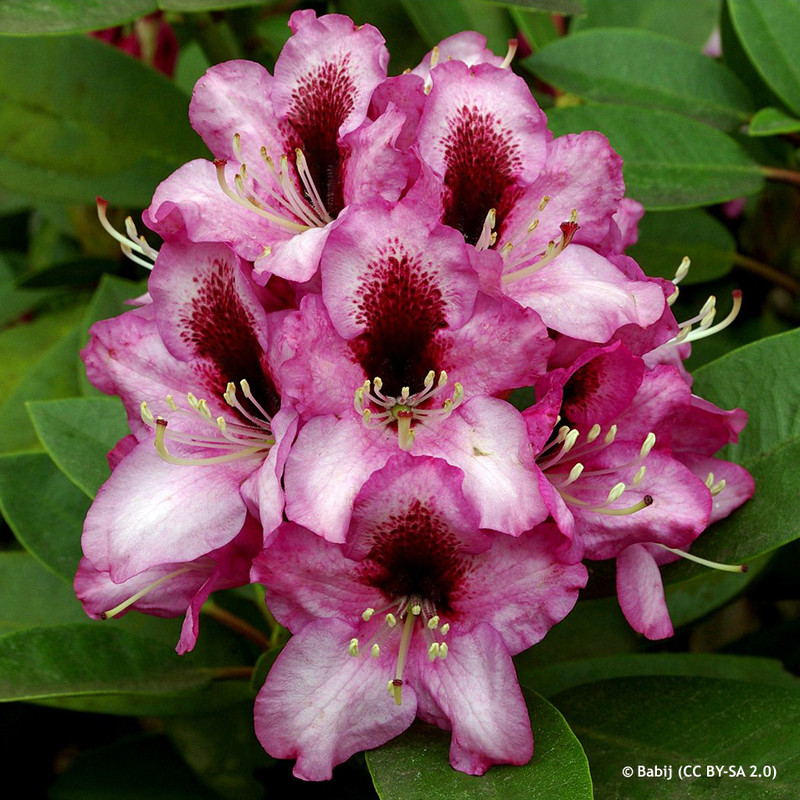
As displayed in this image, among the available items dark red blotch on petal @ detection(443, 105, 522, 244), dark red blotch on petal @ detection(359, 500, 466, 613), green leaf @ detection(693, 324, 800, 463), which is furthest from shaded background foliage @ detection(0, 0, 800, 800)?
dark red blotch on petal @ detection(443, 105, 522, 244)

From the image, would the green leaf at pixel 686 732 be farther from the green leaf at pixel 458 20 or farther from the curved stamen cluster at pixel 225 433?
the green leaf at pixel 458 20

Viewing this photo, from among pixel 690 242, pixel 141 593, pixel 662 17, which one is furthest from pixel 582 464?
pixel 662 17

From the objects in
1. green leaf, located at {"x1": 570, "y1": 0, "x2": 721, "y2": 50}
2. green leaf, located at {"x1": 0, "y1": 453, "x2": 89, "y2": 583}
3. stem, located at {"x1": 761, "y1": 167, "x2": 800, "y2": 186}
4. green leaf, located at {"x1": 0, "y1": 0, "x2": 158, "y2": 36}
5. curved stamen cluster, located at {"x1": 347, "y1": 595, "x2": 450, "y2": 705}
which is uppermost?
green leaf, located at {"x1": 0, "y1": 0, "x2": 158, "y2": 36}

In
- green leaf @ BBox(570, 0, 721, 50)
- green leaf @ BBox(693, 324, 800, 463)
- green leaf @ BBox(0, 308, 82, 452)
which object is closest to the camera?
green leaf @ BBox(693, 324, 800, 463)

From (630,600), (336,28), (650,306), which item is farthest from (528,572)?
(336,28)

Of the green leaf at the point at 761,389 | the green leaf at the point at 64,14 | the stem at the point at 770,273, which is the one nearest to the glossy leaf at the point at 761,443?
the green leaf at the point at 761,389

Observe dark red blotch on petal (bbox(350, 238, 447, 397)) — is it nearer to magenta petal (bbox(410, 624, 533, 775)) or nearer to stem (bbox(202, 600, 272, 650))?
magenta petal (bbox(410, 624, 533, 775))

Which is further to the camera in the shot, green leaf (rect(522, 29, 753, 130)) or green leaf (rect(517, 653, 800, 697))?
green leaf (rect(522, 29, 753, 130))
